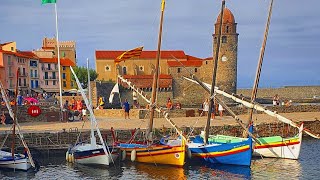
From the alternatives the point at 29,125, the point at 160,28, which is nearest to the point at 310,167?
the point at 160,28

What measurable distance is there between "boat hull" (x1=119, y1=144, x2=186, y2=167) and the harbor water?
341 millimetres

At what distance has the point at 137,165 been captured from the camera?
25078 millimetres

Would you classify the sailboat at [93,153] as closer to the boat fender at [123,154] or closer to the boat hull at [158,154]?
the boat fender at [123,154]

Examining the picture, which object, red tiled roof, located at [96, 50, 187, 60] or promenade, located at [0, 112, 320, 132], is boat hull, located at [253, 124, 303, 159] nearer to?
promenade, located at [0, 112, 320, 132]

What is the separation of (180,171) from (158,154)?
178 centimetres

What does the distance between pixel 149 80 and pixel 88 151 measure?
198 feet

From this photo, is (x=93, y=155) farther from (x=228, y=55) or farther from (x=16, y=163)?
(x=228, y=55)

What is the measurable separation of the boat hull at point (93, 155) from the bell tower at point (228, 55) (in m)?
56.7

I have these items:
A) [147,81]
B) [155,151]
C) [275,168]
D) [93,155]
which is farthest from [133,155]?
[147,81]

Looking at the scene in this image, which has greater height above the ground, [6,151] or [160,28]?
[160,28]

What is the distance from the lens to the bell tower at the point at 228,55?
80.5 m

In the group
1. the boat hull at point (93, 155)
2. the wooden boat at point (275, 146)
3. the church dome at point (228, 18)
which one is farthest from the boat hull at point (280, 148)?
the church dome at point (228, 18)

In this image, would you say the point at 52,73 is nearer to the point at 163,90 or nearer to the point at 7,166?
the point at 163,90

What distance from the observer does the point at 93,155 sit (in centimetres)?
2503
